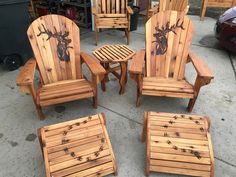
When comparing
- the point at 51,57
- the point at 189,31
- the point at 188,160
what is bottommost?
the point at 188,160

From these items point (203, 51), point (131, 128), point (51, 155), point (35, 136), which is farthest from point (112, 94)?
point (203, 51)

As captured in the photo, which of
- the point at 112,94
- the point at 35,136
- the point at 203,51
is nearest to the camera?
the point at 35,136

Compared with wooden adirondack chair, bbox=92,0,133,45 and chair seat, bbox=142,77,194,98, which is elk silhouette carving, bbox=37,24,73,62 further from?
wooden adirondack chair, bbox=92,0,133,45

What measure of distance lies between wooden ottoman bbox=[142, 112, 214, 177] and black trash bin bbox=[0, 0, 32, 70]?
7.57 ft

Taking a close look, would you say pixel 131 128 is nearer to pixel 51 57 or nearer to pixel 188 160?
pixel 188 160

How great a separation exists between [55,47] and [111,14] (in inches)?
75.9

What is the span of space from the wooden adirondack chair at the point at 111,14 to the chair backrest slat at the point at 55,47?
1.52m

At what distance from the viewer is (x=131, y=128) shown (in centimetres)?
235

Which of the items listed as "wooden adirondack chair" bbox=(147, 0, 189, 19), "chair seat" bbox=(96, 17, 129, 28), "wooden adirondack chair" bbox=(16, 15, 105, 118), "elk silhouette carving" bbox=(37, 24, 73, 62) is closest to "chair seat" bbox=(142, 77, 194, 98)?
"wooden adirondack chair" bbox=(16, 15, 105, 118)

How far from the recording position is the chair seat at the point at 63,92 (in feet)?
7.32

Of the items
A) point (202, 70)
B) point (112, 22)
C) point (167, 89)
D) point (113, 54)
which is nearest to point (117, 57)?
point (113, 54)

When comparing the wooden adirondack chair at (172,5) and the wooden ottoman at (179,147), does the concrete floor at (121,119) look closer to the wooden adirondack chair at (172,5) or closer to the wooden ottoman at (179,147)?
the wooden ottoman at (179,147)

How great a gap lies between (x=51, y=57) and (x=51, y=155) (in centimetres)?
126

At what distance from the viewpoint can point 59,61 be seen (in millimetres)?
2592
